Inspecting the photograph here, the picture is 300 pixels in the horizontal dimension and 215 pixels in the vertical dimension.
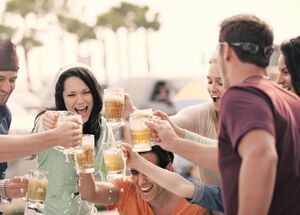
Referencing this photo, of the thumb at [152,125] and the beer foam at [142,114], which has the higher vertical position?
the beer foam at [142,114]

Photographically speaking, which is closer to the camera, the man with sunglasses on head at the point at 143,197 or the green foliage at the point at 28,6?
the man with sunglasses on head at the point at 143,197

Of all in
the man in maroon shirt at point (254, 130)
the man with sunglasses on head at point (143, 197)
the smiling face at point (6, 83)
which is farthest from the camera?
the smiling face at point (6, 83)

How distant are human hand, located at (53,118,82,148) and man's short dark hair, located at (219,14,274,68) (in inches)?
33.7

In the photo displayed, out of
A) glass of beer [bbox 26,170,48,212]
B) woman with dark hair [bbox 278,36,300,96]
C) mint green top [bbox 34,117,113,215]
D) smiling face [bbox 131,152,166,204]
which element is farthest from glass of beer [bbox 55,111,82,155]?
woman with dark hair [bbox 278,36,300,96]

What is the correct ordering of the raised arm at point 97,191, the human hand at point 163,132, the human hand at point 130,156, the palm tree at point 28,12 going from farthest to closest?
the palm tree at point 28,12
the raised arm at point 97,191
the human hand at point 130,156
the human hand at point 163,132

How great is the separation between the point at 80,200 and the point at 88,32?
4640 cm

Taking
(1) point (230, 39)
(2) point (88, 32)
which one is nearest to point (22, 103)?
(1) point (230, 39)

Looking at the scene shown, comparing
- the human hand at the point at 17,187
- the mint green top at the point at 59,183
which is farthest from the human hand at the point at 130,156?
the human hand at the point at 17,187

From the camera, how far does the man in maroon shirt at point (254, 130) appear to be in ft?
7.88

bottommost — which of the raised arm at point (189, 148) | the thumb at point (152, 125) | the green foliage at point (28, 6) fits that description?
the raised arm at point (189, 148)

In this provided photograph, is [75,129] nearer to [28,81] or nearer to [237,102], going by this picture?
[237,102]

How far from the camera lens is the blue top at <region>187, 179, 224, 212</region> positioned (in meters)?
3.73

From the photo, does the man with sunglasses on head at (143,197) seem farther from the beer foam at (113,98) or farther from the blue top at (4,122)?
the blue top at (4,122)

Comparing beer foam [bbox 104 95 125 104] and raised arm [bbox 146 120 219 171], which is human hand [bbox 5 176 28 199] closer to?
beer foam [bbox 104 95 125 104]
